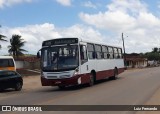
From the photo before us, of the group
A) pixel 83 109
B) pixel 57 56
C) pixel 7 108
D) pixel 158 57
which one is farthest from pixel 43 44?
pixel 158 57

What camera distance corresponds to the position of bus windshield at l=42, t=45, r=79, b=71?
2286 centimetres

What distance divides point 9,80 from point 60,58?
4.37 m

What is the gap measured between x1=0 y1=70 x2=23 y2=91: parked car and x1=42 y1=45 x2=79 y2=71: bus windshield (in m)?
3.31

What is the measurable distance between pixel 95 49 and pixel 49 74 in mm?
5144

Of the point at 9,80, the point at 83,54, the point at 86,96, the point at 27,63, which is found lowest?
the point at 86,96

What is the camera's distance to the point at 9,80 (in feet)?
83.1

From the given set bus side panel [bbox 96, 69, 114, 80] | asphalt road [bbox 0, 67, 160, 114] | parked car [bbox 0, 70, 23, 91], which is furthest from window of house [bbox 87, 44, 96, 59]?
parked car [bbox 0, 70, 23, 91]

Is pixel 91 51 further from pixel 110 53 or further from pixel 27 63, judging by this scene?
pixel 27 63

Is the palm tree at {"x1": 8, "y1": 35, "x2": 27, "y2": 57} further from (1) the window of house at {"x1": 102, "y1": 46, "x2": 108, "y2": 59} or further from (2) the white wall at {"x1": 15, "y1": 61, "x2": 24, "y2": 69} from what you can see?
(1) the window of house at {"x1": 102, "y1": 46, "x2": 108, "y2": 59}

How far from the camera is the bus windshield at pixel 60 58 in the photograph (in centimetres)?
2286

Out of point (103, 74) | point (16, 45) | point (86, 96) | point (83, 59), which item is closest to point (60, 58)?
point (83, 59)

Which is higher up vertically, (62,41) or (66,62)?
(62,41)

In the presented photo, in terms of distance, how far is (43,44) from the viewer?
24094mm

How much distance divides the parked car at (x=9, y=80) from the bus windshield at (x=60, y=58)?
10.8ft
